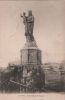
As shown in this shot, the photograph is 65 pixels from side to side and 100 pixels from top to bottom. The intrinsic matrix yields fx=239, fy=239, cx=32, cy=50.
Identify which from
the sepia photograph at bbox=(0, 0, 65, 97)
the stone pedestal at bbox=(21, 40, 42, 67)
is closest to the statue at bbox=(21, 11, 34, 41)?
the sepia photograph at bbox=(0, 0, 65, 97)

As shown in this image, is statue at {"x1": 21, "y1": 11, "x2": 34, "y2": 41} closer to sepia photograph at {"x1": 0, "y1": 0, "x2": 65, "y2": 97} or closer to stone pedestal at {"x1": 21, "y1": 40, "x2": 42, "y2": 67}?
sepia photograph at {"x1": 0, "y1": 0, "x2": 65, "y2": 97}

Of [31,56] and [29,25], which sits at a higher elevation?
[29,25]

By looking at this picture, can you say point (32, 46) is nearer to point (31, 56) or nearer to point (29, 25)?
point (31, 56)

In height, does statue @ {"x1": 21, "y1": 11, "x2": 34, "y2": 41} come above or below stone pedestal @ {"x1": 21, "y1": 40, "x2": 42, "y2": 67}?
above

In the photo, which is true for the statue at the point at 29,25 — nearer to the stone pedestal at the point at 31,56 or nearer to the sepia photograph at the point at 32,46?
the sepia photograph at the point at 32,46

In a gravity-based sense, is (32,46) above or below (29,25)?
below

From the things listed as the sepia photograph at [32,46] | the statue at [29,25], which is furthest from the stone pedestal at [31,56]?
the statue at [29,25]

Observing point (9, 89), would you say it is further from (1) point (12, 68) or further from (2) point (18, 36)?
(2) point (18, 36)

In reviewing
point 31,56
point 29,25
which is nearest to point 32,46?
point 31,56

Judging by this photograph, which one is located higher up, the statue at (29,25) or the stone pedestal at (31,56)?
the statue at (29,25)
